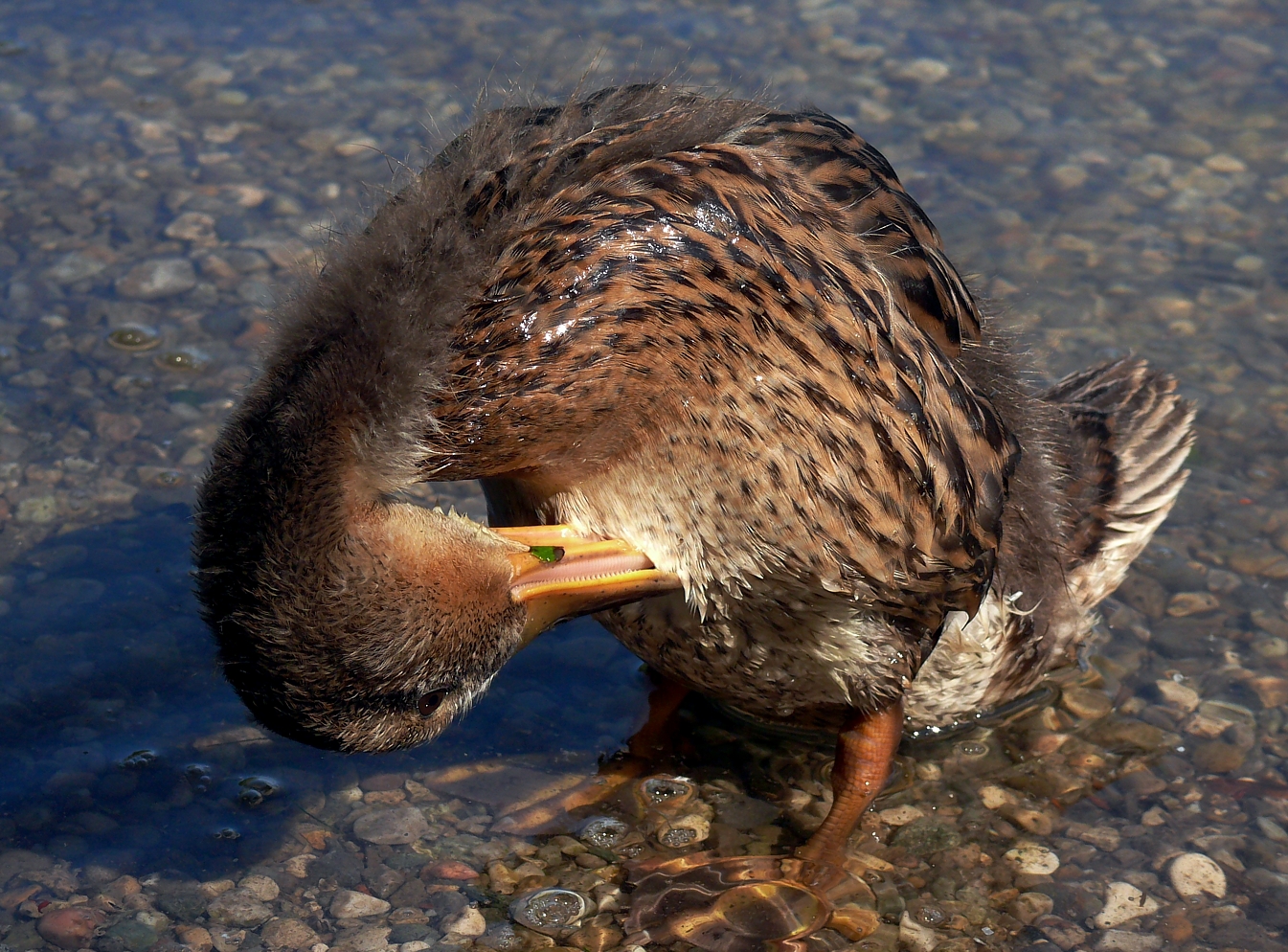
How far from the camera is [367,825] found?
5137 millimetres

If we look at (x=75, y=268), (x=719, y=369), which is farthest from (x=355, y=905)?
(x=75, y=268)

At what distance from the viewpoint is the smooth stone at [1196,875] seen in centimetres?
505

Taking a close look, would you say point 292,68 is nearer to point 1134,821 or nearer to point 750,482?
point 750,482

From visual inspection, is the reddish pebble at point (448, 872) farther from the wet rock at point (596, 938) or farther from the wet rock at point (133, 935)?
the wet rock at point (133, 935)

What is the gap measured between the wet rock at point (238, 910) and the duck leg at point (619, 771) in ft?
2.97

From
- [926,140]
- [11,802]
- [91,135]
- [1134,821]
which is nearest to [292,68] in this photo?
[91,135]

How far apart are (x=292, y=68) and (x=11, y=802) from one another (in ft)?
18.4

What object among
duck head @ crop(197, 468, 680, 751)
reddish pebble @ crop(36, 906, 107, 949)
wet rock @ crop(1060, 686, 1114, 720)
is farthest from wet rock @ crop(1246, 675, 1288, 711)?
reddish pebble @ crop(36, 906, 107, 949)

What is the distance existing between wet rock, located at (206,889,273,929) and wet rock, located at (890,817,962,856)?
233cm

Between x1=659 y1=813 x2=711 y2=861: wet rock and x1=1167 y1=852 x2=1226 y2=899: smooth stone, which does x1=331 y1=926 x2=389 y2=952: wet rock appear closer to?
x1=659 y1=813 x2=711 y2=861: wet rock

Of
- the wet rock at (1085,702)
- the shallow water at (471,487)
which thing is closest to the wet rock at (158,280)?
the shallow water at (471,487)

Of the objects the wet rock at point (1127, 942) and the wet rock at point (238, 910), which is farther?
the wet rock at point (1127, 942)

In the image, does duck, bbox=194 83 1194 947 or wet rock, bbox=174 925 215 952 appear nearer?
duck, bbox=194 83 1194 947

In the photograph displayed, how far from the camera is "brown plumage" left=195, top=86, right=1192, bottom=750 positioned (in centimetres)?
369
